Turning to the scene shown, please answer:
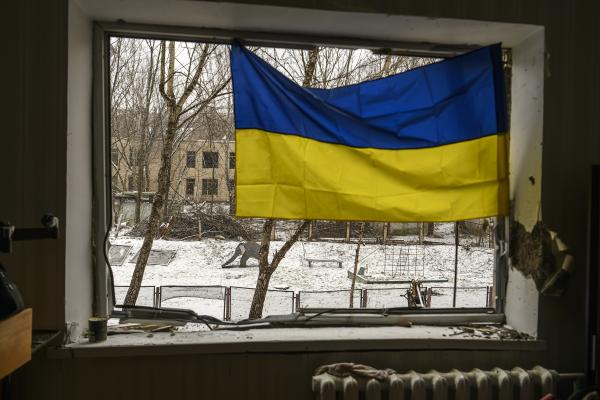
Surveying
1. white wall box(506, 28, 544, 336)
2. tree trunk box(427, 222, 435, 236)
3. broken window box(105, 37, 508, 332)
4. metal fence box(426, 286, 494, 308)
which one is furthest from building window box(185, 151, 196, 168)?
white wall box(506, 28, 544, 336)

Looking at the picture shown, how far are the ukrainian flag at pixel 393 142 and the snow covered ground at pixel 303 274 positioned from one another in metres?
0.21

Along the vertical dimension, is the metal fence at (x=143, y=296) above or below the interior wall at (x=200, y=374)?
above

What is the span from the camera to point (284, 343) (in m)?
1.53

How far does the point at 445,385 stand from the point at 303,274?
655 mm

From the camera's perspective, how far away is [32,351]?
4.02 feet

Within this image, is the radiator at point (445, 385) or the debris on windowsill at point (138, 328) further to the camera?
the debris on windowsill at point (138, 328)

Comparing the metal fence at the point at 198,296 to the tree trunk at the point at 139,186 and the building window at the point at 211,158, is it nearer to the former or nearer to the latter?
the tree trunk at the point at 139,186

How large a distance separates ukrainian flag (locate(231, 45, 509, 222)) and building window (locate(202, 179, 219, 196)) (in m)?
0.24

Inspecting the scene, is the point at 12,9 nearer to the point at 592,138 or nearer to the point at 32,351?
the point at 32,351

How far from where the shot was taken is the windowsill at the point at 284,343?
1459 mm

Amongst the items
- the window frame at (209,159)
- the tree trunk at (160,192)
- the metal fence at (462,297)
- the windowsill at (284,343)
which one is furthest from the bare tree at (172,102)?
the metal fence at (462,297)

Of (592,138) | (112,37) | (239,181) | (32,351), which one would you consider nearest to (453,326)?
(592,138)

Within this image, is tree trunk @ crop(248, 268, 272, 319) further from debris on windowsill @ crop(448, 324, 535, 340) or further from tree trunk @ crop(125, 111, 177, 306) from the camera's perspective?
debris on windowsill @ crop(448, 324, 535, 340)

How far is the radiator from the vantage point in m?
1.43
